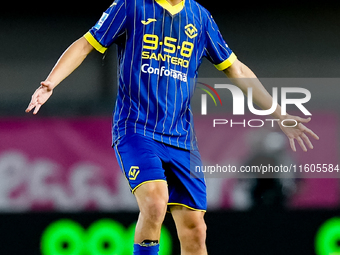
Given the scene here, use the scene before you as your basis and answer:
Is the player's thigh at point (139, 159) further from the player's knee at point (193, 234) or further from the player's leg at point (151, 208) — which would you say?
the player's knee at point (193, 234)

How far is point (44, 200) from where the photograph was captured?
465cm

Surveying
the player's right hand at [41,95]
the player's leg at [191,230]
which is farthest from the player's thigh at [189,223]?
the player's right hand at [41,95]

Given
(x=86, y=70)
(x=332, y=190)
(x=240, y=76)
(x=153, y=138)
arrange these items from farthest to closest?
(x=86, y=70) → (x=332, y=190) → (x=240, y=76) → (x=153, y=138)

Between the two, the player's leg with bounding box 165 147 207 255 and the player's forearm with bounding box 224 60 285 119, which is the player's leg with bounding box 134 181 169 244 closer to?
the player's leg with bounding box 165 147 207 255

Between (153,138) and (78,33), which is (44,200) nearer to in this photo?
(78,33)

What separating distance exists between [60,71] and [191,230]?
43.5 inches

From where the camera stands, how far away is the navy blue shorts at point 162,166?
8.13ft

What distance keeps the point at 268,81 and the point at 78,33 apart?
1.89 m

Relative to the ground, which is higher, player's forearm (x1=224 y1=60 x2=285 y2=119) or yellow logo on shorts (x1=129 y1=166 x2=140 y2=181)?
player's forearm (x1=224 y1=60 x2=285 y2=119)

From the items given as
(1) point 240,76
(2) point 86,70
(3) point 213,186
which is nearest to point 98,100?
(2) point 86,70

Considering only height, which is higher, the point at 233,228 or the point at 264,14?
the point at 264,14

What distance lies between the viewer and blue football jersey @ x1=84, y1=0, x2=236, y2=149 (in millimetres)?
2648

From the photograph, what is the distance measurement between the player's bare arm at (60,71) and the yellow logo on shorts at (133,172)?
0.54m

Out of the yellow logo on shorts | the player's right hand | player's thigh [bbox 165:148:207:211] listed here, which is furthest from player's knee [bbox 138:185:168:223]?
the player's right hand
